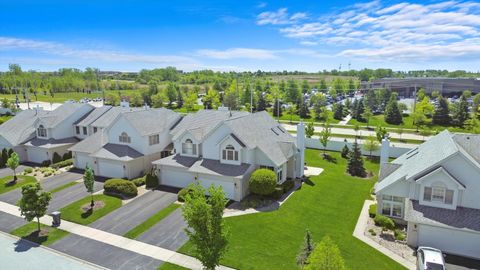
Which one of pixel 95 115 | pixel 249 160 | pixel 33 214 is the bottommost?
pixel 33 214

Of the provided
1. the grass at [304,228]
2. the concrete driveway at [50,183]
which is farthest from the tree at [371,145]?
the concrete driveway at [50,183]

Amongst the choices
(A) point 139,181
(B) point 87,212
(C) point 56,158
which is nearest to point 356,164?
(A) point 139,181

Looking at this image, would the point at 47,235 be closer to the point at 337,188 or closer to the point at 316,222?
the point at 316,222

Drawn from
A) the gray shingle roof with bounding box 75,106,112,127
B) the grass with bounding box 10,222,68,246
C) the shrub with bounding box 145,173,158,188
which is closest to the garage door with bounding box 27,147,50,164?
the gray shingle roof with bounding box 75,106,112,127

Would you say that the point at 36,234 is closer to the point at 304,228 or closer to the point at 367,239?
the point at 304,228

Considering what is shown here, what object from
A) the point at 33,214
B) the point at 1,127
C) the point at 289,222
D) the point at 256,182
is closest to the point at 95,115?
the point at 1,127

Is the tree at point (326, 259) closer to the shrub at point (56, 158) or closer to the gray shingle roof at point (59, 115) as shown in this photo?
the shrub at point (56, 158)

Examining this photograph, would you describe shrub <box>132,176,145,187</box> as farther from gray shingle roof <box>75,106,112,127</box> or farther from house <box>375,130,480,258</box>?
house <box>375,130,480,258</box>
